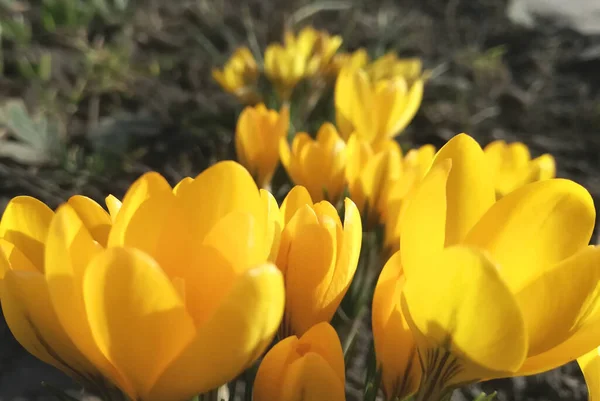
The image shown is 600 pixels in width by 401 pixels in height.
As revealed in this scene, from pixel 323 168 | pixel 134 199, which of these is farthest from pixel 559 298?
pixel 323 168

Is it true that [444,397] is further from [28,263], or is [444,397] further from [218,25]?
[218,25]

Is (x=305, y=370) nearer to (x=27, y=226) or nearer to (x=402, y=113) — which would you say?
(x=27, y=226)

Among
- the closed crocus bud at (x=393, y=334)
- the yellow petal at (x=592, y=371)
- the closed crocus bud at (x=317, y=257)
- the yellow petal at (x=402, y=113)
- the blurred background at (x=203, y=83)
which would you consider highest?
the closed crocus bud at (x=317, y=257)

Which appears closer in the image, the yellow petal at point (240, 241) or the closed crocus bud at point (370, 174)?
the yellow petal at point (240, 241)

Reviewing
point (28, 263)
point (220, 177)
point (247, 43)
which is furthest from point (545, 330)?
point (247, 43)

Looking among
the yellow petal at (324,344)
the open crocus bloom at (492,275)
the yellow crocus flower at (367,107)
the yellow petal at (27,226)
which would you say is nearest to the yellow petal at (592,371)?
the open crocus bloom at (492,275)

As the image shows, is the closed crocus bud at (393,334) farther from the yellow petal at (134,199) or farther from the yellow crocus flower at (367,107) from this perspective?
the yellow crocus flower at (367,107)

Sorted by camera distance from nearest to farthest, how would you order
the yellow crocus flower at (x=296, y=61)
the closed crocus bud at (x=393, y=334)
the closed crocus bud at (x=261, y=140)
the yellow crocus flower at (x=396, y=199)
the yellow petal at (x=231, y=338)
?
the yellow petal at (x=231, y=338)
the closed crocus bud at (x=393, y=334)
the yellow crocus flower at (x=396, y=199)
the closed crocus bud at (x=261, y=140)
the yellow crocus flower at (x=296, y=61)
